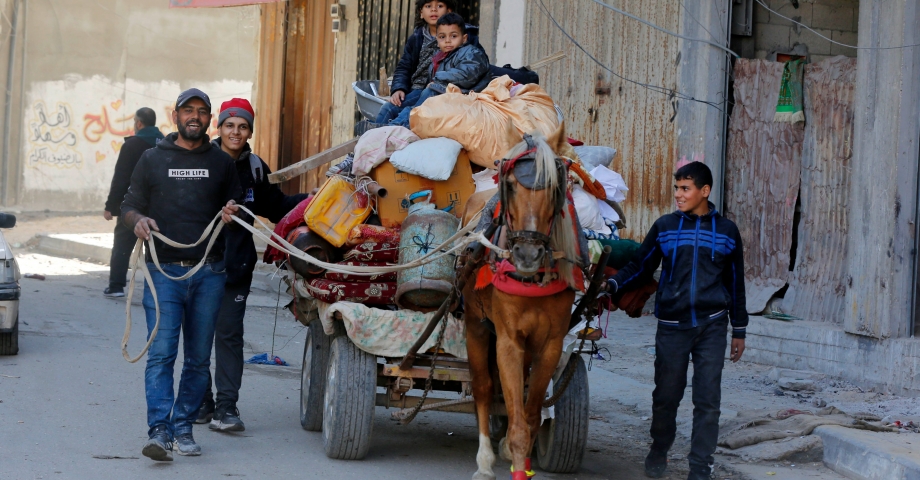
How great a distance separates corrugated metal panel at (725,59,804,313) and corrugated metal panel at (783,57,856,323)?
0.14 meters

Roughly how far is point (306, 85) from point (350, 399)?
1318cm

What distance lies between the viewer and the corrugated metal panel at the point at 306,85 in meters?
17.5

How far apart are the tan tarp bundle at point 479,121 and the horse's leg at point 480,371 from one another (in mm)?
1088

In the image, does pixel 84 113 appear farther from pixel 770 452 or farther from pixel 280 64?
pixel 770 452

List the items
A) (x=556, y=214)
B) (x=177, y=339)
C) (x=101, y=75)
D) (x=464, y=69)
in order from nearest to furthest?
(x=556, y=214), (x=177, y=339), (x=464, y=69), (x=101, y=75)

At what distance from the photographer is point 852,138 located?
8844 mm

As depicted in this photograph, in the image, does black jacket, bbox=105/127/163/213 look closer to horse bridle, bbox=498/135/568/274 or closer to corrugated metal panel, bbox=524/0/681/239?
corrugated metal panel, bbox=524/0/681/239

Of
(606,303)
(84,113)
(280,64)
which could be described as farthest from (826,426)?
(84,113)

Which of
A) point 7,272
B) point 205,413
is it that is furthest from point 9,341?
point 205,413

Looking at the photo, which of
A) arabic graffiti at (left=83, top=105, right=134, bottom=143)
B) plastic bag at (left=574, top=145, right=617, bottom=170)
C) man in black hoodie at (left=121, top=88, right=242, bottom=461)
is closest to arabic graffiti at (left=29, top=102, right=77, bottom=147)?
Result: arabic graffiti at (left=83, top=105, right=134, bottom=143)

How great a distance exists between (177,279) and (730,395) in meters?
4.48

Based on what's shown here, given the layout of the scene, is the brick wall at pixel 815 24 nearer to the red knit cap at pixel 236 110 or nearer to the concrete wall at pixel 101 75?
the red knit cap at pixel 236 110

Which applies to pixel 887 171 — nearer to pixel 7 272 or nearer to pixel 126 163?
pixel 7 272

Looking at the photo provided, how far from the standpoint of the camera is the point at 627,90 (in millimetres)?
11242
